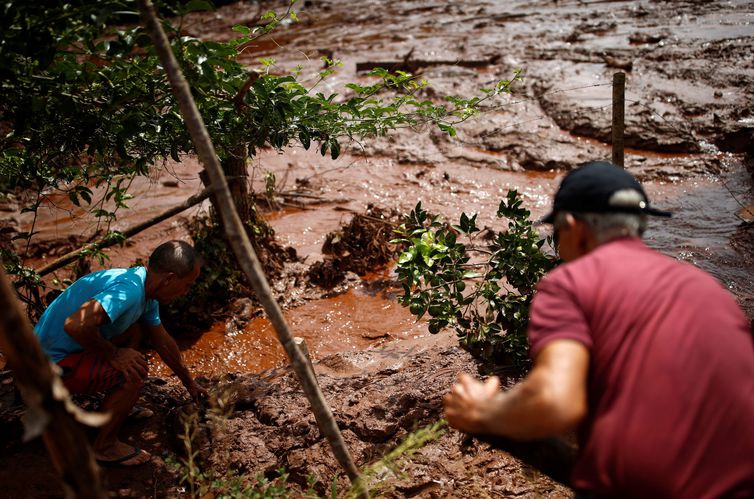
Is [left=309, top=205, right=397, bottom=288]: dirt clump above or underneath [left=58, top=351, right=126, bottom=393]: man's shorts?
underneath

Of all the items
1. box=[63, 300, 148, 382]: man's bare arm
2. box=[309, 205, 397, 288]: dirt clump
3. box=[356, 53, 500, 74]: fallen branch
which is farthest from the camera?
box=[356, 53, 500, 74]: fallen branch

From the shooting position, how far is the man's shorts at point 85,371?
9.75 feet

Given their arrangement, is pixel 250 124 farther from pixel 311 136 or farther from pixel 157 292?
pixel 157 292

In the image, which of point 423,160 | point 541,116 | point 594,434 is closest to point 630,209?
point 594,434

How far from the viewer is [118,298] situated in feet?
9.59

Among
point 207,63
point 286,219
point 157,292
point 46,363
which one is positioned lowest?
point 286,219

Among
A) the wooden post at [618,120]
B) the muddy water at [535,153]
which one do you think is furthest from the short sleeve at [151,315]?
the wooden post at [618,120]

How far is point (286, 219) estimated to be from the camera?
6.95m

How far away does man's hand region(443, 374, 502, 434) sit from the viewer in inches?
61.0

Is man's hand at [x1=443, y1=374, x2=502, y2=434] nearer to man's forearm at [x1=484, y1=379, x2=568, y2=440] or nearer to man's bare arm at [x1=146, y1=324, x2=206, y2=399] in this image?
man's forearm at [x1=484, y1=379, x2=568, y2=440]

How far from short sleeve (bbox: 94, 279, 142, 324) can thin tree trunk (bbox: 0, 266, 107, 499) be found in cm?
148

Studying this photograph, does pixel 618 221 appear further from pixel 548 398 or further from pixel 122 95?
pixel 122 95

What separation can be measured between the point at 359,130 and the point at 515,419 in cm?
257

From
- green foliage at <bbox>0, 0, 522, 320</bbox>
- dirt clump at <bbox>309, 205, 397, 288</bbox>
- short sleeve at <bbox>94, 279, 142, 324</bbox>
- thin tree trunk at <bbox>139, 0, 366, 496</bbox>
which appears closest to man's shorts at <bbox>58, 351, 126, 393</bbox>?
short sleeve at <bbox>94, 279, 142, 324</bbox>
